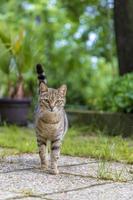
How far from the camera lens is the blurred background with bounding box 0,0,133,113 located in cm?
1043

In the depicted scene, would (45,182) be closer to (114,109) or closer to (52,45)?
(114,109)

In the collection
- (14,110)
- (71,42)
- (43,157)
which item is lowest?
(43,157)

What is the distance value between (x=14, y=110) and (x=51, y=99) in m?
5.15

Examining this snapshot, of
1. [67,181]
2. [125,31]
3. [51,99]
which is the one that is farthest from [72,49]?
[67,181]

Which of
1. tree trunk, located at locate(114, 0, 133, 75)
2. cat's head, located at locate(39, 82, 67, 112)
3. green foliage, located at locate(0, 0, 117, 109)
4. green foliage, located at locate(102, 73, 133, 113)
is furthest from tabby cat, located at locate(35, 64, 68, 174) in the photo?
green foliage, located at locate(0, 0, 117, 109)

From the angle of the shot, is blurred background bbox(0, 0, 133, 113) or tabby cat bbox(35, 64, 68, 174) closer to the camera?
tabby cat bbox(35, 64, 68, 174)

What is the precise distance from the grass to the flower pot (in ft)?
4.04

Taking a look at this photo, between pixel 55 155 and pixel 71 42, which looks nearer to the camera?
pixel 55 155

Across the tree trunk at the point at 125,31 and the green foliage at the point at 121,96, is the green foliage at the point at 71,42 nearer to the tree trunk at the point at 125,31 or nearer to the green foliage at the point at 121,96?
the tree trunk at the point at 125,31

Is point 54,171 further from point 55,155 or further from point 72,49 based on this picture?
point 72,49

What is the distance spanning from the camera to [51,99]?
5465mm

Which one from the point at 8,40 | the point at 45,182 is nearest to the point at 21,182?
the point at 45,182

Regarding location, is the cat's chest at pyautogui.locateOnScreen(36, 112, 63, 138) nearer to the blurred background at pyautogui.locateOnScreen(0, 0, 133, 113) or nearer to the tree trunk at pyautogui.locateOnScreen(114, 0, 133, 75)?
the blurred background at pyautogui.locateOnScreen(0, 0, 133, 113)

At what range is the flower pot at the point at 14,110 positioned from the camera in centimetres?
1048
